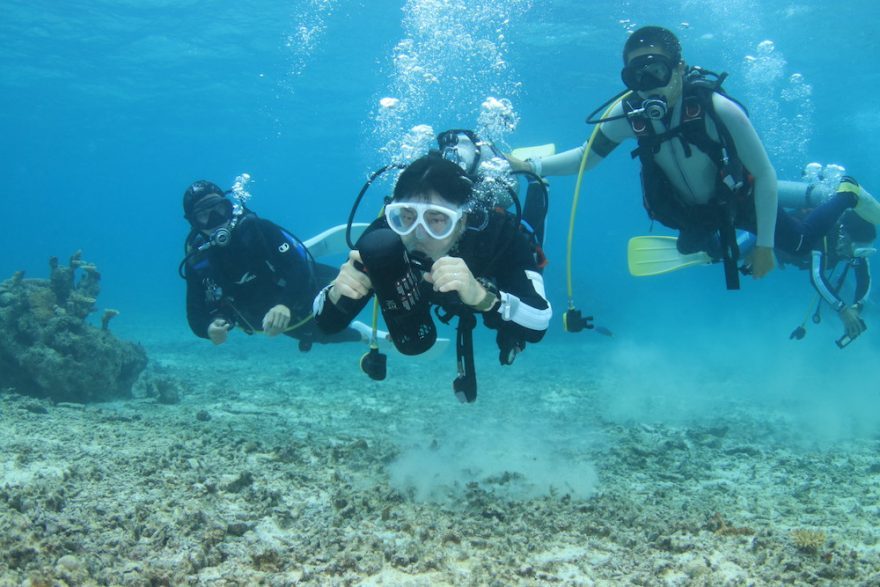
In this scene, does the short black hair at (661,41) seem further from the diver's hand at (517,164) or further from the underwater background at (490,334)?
the underwater background at (490,334)

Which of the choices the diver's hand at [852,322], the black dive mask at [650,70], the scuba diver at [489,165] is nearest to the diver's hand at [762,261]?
the black dive mask at [650,70]

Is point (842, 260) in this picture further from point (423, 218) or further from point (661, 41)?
point (423, 218)

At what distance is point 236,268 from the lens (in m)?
6.75

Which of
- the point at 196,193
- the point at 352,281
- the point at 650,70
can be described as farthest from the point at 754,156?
the point at 196,193

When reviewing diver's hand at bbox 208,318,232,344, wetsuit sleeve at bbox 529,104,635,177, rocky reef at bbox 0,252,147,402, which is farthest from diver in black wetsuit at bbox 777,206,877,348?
rocky reef at bbox 0,252,147,402

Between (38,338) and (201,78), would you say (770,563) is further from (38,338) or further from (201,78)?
(201,78)

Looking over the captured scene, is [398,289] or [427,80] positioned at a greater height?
[427,80]

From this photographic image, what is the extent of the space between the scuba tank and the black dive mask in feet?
10.5

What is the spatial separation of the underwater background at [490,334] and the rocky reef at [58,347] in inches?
40.9

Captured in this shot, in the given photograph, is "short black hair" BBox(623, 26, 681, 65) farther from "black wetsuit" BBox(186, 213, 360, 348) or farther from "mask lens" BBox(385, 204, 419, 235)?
"black wetsuit" BBox(186, 213, 360, 348)

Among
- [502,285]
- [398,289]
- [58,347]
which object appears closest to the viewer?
[398,289]

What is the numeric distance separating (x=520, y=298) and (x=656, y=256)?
438cm

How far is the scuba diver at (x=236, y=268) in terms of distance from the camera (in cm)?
662

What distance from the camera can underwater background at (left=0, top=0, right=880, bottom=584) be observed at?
Answer: 13.4ft
